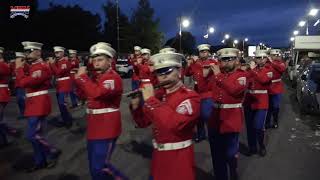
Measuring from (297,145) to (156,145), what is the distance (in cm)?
685

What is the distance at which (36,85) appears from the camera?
8352 mm

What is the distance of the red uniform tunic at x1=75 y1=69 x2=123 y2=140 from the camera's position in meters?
5.98

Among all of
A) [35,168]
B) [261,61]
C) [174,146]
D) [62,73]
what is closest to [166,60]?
[174,146]

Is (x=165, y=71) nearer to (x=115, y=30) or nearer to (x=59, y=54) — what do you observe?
(x=59, y=54)

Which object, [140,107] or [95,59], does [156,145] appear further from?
[95,59]

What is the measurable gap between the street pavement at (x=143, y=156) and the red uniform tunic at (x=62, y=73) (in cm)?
101

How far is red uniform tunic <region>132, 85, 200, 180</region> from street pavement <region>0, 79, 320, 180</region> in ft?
11.1

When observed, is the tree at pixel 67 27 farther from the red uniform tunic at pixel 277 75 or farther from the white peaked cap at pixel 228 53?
the white peaked cap at pixel 228 53

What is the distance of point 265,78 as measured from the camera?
378 inches

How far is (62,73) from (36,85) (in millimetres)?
5698

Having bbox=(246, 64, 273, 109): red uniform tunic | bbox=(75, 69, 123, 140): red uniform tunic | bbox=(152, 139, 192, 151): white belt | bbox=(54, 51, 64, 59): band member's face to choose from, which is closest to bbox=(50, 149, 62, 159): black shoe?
bbox=(75, 69, 123, 140): red uniform tunic

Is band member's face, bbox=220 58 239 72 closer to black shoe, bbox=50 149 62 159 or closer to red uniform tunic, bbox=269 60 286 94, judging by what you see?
black shoe, bbox=50 149 62 159

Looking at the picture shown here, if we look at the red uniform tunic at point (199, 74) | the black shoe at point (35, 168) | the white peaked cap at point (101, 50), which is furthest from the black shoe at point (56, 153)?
the white peaked cap at point (101, 50)

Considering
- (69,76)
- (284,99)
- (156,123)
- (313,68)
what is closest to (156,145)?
(156,123)
